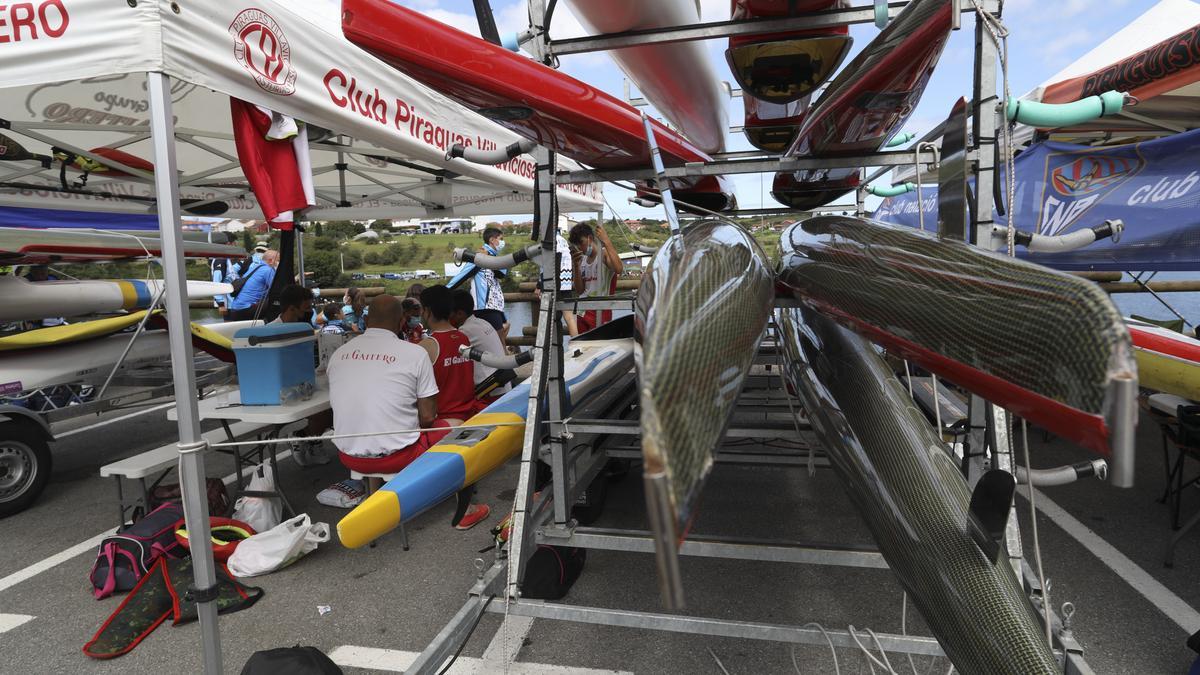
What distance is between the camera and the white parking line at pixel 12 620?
9.11 feet

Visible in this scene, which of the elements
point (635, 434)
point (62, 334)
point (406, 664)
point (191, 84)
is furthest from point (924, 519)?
point (62, 334)

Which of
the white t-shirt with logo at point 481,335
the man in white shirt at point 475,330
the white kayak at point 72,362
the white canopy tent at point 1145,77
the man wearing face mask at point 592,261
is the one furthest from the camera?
the man wearing face mask at point 592,261

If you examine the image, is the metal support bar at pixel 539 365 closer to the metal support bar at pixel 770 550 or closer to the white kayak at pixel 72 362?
the metal support bar at pixel 770 550

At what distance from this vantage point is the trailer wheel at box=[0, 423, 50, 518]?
13.0ft

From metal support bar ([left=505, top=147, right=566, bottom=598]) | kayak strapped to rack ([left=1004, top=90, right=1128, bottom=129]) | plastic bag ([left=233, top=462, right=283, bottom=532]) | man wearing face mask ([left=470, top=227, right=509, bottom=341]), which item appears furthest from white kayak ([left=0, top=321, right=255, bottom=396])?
kayak strapped to rack ([left=1004, top=90, right=1128, bottom=129])

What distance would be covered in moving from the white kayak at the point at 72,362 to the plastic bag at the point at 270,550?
7.61 feet

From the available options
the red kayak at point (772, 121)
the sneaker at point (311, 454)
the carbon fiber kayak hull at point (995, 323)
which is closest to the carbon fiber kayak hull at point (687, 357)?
the carbon fiber kayak hull at point (995, 323)

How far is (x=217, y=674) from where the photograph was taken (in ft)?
7.12

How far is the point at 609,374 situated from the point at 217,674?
245cm

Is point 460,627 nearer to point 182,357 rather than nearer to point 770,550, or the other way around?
point 770,550

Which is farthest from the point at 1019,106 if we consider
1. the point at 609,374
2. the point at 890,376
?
the point at 609,374

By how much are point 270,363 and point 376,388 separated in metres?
0.66

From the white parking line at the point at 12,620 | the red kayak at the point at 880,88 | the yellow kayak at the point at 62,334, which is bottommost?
the white parking line at the point at 12,620

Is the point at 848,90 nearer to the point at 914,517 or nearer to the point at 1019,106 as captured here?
the point at 1019,106
